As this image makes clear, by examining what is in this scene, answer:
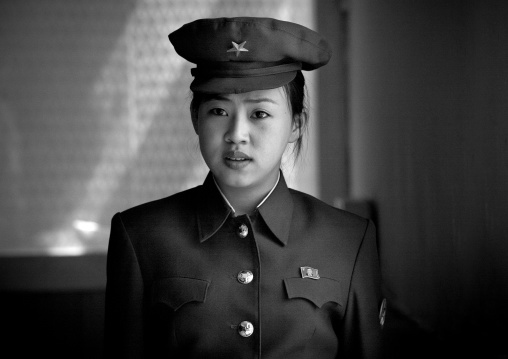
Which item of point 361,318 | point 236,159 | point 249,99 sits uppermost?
point 249,99

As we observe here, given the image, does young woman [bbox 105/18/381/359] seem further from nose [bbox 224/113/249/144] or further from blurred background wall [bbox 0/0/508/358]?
blurred background wall [bbox 0/0/508/358]

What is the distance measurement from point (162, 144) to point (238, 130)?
1.97 m

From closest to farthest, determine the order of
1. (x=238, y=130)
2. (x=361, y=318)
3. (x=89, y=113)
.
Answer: (x=238, y=130)
(x=361, y=318)
(x=89, y=113)

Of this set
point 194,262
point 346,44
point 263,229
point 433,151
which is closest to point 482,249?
point 433,151

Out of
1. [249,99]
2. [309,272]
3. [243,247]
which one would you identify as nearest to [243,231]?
[243,247]

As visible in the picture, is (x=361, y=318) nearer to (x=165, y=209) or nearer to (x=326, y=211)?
(x=326, y=211)

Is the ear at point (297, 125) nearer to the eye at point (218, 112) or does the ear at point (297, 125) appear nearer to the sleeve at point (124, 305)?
the eye at point (218, 112)

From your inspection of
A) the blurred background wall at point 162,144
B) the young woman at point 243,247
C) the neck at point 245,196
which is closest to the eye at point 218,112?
the young woman at point 243,247

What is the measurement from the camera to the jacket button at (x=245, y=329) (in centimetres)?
115

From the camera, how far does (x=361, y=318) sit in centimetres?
123

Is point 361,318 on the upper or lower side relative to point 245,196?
lower

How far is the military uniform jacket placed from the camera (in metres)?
1.17

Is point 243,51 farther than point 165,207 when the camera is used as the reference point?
No

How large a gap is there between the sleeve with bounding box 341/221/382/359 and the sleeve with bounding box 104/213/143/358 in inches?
14.7
